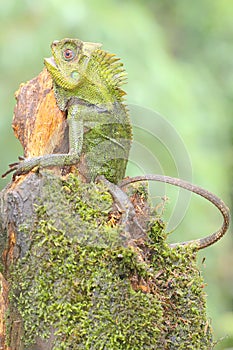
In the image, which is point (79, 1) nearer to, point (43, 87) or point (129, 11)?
point (129, 11)

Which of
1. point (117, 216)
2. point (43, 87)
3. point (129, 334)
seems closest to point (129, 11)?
point (43, 87)

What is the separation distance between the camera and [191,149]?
18.7ft

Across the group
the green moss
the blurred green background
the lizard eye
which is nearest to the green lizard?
the lizard eye

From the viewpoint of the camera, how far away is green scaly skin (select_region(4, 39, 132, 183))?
10.9 ft

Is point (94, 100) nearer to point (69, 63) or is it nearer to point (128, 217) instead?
point (69, 63)

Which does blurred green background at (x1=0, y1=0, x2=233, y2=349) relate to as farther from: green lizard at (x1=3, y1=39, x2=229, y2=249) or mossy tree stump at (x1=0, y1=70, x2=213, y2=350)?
mossy tree stump at (x1=0, y1=70, x2=213, y2=350)

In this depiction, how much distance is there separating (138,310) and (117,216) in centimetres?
43

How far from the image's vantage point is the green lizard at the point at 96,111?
3.29 meters

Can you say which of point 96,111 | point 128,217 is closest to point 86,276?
point 128,217

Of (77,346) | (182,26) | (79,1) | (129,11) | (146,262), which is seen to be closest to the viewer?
(77,346)

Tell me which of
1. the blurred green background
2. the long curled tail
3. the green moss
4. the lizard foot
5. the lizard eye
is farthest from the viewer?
the blurred green background

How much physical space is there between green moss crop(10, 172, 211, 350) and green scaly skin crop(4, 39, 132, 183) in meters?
0.35

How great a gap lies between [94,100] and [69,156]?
1.24 feet

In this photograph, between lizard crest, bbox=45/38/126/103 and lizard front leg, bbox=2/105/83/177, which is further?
lizard crest, bbox=45/38/126/103
